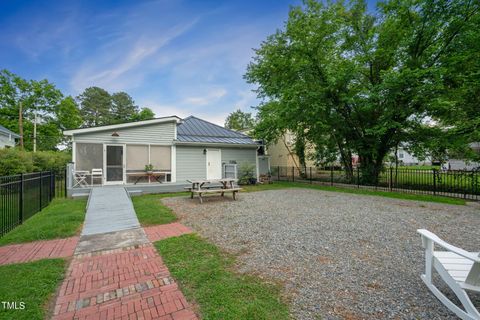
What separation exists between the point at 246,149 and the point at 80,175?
948cm

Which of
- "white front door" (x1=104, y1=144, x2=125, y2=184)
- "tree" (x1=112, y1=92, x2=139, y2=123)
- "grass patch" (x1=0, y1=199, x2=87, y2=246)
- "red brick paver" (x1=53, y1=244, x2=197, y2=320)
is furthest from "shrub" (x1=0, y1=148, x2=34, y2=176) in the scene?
"tree" (x1=112, y1=92, x2=139, y2=123)

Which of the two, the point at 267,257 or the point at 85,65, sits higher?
the point at 85,65

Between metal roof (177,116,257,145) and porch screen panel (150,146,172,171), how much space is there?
3.38 ft

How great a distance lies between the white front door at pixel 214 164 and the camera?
13600mm

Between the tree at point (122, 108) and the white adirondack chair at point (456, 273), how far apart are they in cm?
4424

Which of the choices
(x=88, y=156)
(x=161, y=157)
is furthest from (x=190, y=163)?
(x=88, y=156)

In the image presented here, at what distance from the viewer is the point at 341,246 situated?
4.11 metres

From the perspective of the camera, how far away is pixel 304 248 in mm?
4020

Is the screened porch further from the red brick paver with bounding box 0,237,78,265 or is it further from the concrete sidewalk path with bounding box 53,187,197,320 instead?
the red brick paver with bounding box 0,237,78,265

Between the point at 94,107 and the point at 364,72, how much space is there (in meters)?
40.6

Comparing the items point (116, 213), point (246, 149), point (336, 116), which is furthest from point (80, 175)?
point (336, 116)

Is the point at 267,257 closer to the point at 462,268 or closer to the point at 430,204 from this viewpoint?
the point at 462,268

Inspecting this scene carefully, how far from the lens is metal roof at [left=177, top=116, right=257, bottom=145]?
13.7m

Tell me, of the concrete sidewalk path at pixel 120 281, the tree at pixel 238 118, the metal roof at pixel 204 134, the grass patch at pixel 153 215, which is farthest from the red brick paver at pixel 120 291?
the tree at pixel 238 118
